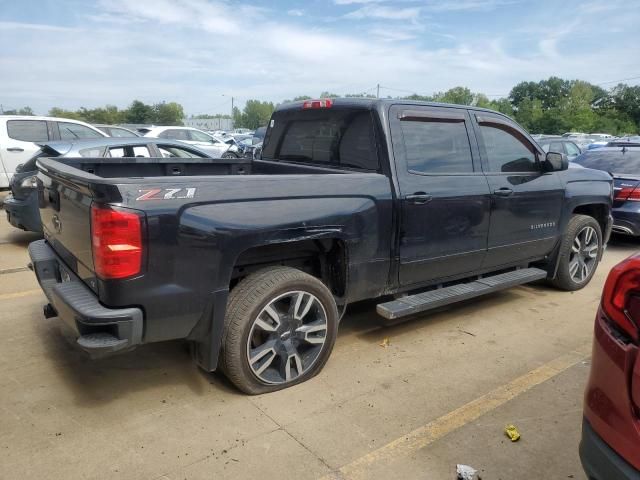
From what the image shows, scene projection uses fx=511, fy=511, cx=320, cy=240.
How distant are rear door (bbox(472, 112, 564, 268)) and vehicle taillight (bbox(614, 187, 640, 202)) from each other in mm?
3219

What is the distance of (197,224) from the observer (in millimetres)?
2750

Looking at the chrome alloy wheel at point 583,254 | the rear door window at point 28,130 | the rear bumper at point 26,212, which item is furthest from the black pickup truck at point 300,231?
the rear door window at point 28,130

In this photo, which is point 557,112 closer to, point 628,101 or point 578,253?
point 628,101

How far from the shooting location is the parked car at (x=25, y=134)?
9602mm

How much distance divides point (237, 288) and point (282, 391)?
2.51 ft

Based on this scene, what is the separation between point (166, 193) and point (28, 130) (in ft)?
29.6

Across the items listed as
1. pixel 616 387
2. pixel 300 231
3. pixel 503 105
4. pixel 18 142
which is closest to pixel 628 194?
pixel 300 231

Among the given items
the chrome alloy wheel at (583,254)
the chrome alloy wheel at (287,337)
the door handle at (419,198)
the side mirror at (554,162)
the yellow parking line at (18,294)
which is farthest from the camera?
the chrome alloy wheel at (583,254)

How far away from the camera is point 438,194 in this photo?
386 centimetres

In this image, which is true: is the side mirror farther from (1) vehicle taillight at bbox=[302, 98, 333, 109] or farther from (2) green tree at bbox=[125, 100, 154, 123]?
(2) green tree at bbox=[125, 100, 154, 123]

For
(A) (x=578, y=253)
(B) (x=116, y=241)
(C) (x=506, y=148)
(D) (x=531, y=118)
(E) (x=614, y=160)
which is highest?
(D) (x=531, y=118)

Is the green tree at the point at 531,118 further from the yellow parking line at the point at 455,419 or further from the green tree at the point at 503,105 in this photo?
the yellow parking line at the point at 455,419

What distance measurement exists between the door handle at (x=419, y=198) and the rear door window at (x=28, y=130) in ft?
29.3

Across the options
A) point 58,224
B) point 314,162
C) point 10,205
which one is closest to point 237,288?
point 58,224
